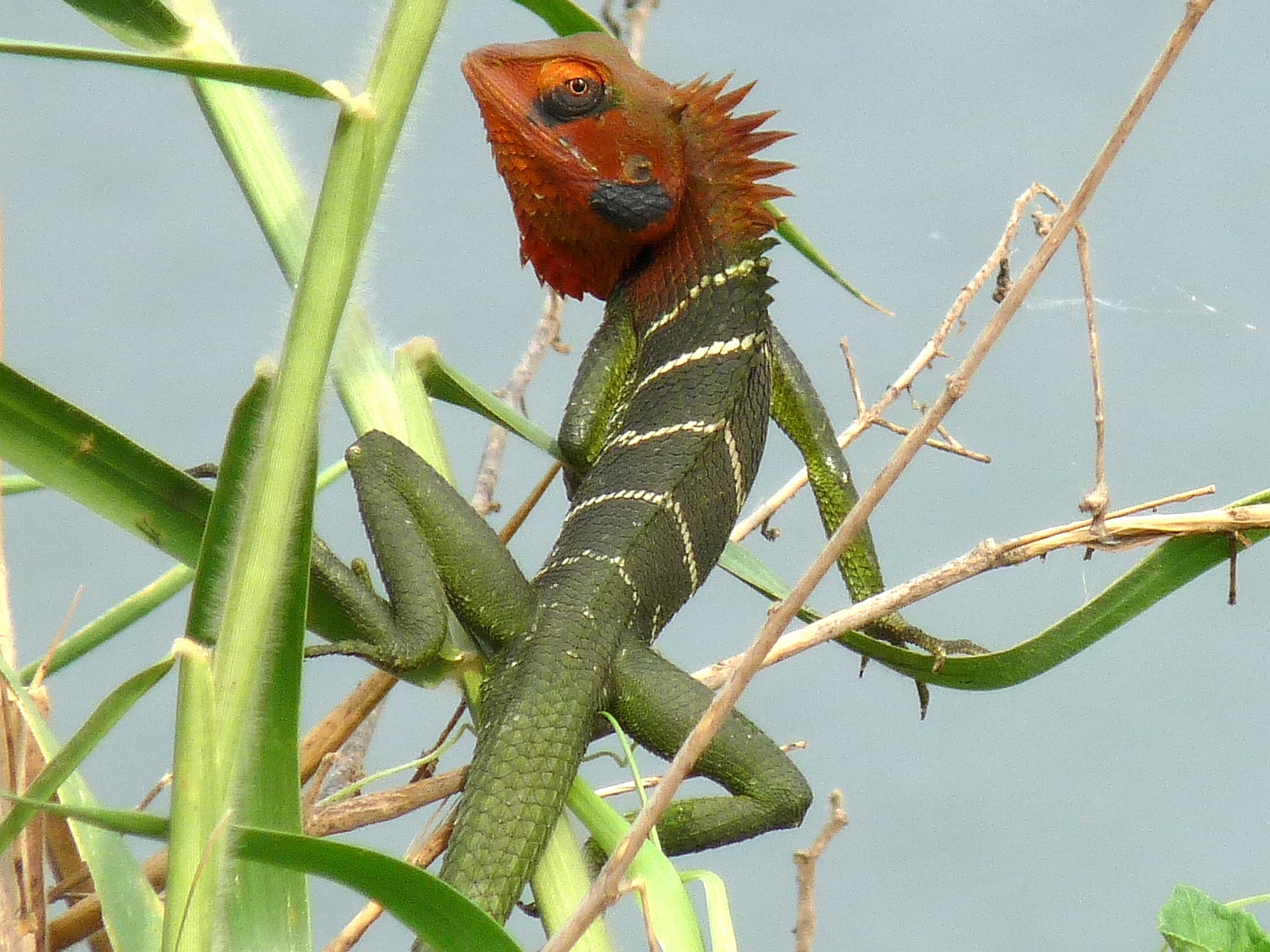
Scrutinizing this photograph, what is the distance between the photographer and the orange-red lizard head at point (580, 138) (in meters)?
1.82

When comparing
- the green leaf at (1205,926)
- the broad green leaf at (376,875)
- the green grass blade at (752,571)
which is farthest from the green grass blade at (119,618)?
the green leaf at (1205,926)

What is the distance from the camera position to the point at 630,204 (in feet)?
6.16

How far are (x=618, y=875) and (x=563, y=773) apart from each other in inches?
24.0

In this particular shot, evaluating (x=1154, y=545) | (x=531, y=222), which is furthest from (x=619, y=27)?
(x=1154, y=545)

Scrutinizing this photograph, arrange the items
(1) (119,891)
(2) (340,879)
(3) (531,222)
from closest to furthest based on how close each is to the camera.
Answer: (2) (340,879) < (1) (119,891) < (3) (531,222)

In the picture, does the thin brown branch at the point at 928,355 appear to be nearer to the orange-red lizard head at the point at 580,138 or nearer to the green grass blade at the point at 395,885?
the orange-red lizard head at the point at 580,138

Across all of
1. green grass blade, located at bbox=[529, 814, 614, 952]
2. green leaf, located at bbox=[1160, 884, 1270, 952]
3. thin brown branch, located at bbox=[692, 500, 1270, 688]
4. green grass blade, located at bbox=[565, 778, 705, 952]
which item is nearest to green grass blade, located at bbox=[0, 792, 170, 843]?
green grass blade, located at bbox=[565, 778, 705, 952]

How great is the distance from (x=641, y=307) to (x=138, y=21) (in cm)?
91

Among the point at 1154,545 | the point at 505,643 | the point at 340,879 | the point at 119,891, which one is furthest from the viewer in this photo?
the point at 505,643

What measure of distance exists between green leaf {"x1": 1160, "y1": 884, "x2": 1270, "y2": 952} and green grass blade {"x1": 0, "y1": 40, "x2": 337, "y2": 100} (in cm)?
81

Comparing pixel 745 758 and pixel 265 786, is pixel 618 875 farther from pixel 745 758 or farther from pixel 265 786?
pixel 745 758

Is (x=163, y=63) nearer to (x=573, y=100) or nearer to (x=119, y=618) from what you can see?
(x=119, y=618)

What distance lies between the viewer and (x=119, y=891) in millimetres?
961

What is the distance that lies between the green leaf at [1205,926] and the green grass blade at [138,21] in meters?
1.06
